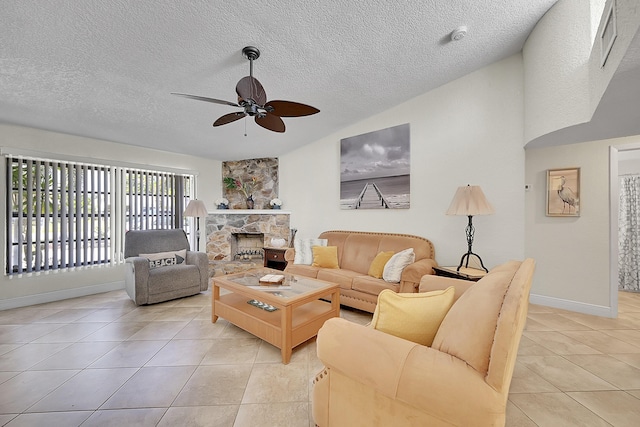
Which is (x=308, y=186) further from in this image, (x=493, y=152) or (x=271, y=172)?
(x=493, y=152)

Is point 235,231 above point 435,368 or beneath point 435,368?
above

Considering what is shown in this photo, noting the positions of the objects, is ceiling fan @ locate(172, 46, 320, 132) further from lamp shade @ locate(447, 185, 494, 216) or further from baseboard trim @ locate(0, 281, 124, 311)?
baseboard trim @ locate(0, 281, 124, 311)

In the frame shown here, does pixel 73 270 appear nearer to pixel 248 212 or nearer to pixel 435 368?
pixel 248 212

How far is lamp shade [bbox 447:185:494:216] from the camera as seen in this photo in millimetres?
2569

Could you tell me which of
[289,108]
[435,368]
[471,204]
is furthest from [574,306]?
[289,108]

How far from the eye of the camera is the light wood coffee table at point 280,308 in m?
2.02

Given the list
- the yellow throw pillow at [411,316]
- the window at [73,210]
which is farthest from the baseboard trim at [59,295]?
the yellow throw pillow at [411,316]

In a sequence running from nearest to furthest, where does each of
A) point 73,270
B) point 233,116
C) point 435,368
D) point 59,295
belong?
point 435,368, point 233,116, point 59,295, point 73,270

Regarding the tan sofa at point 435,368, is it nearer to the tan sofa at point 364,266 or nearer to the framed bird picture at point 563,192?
the tan sofa at point 364,266

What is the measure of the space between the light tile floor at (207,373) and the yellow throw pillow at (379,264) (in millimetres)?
541

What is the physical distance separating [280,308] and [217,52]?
2.26m

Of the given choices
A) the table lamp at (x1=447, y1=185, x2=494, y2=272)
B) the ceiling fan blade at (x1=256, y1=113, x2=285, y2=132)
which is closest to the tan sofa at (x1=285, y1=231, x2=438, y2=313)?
the table lamp at (x1=447, y1=185, x2=494, y2=272)

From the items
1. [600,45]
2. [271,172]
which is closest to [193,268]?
[271,172]

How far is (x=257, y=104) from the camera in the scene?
6.40 feet
